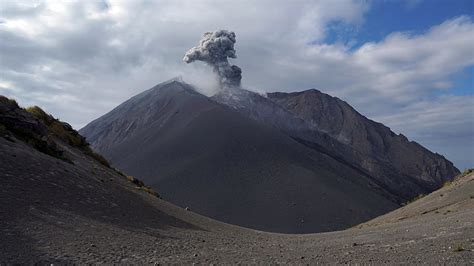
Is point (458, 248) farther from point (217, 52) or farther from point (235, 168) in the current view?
point (217, 52)

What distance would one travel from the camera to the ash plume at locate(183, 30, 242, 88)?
5236 inches

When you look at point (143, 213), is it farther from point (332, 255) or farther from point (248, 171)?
point (248, 171)

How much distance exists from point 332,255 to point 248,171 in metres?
68.3

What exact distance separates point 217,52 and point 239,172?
6233 centimetres

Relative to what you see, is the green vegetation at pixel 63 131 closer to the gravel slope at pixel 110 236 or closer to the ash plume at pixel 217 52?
the gravel slope at pixel 110 236

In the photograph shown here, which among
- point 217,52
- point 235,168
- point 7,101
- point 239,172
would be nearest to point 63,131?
point 7,101

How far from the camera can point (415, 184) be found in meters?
136

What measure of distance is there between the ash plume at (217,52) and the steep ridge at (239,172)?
17026mm

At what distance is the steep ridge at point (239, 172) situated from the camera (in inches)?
2547

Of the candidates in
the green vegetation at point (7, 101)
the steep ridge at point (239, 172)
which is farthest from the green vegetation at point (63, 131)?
the steep ridge at point (239, 172)

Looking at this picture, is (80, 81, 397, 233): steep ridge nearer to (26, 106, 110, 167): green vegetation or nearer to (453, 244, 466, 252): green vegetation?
(26, 106, 110, 167): green vegetation

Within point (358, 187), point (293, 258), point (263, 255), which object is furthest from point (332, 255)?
point (358, 187)

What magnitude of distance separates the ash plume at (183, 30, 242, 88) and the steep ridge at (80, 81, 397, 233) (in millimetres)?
17026

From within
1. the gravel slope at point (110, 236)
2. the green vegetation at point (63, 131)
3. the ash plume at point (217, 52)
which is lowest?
the gravel slope at point (110, 236)
